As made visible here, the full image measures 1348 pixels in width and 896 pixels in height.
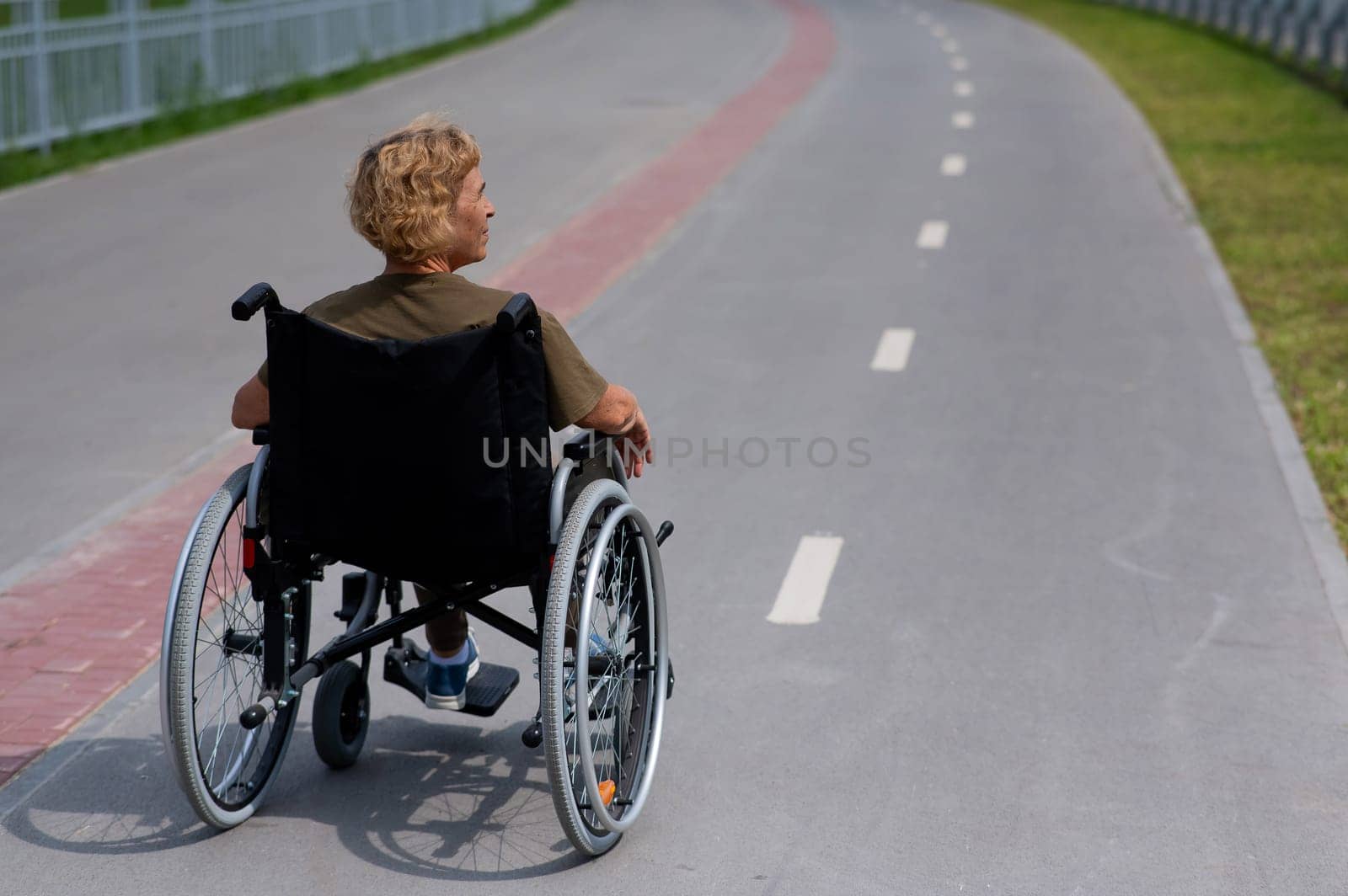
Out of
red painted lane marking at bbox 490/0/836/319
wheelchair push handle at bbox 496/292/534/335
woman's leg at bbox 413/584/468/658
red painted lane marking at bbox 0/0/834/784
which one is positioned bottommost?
red painted lane marking at bbox 490/0/836/319

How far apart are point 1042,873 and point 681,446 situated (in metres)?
4.15

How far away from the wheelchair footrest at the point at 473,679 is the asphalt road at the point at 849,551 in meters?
0.24

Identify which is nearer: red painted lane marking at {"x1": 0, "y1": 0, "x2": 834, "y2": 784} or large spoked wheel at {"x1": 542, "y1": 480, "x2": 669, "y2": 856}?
large spoked wheel at {"x1": 542, "y1": 480, "x2": 669, "y2": 856}

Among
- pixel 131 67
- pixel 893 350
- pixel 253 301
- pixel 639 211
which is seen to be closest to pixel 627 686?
pixel 253 301

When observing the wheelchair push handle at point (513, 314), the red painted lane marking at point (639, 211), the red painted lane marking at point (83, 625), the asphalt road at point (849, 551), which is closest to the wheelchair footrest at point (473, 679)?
the asphalt road at point (849, 551)

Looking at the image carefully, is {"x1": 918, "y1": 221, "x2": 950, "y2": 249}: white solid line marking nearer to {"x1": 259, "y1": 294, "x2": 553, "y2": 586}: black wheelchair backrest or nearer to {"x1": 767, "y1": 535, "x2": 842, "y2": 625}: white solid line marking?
{"x1": 767, "y1": 535, "x2": 842, "y2": 625}: white solid line marking

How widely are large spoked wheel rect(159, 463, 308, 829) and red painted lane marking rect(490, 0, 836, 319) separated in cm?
612

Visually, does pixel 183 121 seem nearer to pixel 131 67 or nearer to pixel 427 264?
pixel 131 67

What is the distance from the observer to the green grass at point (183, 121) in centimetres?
1571

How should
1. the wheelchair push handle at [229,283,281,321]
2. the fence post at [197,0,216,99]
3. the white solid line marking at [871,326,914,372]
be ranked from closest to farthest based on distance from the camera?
the wheelchair push handle at [229,283,281,321], the white solid line marking at [871,326,914,372], the fence post at [197,0,216,99]

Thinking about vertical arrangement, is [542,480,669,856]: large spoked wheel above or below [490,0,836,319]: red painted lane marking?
above

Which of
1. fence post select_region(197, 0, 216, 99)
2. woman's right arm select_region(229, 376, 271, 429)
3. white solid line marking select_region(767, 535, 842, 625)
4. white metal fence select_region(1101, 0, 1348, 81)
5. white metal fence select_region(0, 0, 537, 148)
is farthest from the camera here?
white metal fence select_region(1101, 0, 1348, 81)

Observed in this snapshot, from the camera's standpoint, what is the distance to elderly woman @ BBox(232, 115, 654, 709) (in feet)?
13.0

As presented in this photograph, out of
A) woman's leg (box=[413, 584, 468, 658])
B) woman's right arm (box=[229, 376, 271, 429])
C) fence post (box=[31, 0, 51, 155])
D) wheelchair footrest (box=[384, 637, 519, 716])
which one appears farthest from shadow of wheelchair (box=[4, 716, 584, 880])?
fence post (box=[31, 0, 51, 155])
